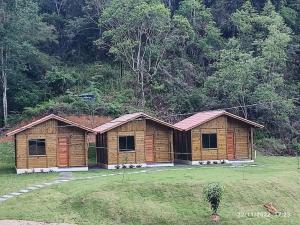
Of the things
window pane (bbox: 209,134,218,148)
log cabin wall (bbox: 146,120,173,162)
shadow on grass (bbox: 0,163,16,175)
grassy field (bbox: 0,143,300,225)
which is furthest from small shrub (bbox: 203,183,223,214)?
shadow on grass (bbox: 0,163,16,175)

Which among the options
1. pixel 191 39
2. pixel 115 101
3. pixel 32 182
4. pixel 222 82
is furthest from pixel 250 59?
pixel 32 182

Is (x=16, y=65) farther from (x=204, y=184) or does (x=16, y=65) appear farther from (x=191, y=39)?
(x=204, y=184)

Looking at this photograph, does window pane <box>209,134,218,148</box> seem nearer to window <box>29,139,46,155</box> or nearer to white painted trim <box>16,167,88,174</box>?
white painted trim <box>16,167,88,174</box>

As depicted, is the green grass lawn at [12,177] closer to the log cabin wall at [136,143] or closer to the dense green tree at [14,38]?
the log cabin wall at [136,143]

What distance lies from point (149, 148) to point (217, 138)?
4747mm

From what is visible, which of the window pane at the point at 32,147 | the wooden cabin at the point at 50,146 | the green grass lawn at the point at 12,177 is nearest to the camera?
the green grass lawn at the point at 12,177

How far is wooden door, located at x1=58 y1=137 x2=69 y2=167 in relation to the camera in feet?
112

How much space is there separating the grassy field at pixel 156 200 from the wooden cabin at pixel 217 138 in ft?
20.1

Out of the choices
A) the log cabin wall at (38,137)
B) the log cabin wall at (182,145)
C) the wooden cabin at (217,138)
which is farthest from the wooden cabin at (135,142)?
the log cabin wall at (38,137)

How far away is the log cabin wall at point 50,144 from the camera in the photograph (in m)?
33.1

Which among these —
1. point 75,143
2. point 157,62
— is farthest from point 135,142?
point 157,62

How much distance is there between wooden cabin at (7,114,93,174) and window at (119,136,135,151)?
235 cm

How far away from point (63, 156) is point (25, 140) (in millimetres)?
2651

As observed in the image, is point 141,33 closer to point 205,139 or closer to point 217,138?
point 205,139
